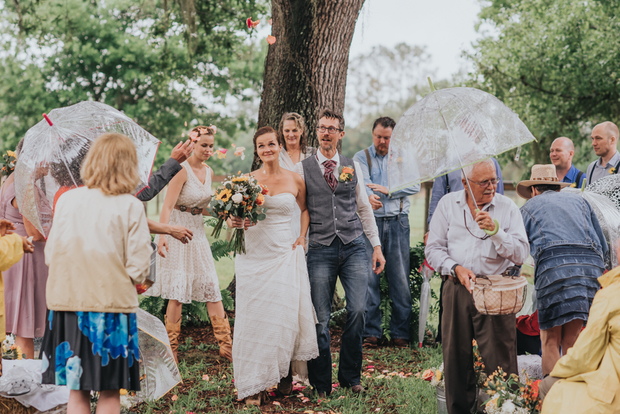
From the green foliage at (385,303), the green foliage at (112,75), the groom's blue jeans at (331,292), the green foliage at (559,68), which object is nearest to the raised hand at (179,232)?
the groom's blue jeans at (331,292)

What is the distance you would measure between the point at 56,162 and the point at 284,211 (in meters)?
1.81

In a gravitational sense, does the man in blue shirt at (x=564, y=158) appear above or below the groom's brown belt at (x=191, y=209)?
above

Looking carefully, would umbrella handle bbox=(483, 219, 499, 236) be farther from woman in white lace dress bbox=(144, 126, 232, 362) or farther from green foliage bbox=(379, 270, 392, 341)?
green foliage bbox=(379, 270, 392, 341)

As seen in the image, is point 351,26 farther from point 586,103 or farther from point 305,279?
point 586,103

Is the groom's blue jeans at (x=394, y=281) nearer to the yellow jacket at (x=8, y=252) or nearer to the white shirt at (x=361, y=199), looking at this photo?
the white shirt at (x=361, y=199)

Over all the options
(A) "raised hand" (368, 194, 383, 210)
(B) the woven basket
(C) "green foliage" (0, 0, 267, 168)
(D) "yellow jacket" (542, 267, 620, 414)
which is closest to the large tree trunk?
(A) "raised hand" (368, 194, 383, 210)

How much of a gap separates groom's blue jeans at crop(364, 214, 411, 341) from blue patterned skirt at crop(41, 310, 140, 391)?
12.2ft

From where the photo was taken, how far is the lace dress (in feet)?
18.1

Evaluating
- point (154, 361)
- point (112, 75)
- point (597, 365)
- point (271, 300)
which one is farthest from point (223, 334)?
point (112, 75)

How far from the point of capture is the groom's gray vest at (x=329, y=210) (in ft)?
16.1

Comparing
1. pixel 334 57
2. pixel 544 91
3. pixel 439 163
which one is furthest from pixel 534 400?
pixel 544 91

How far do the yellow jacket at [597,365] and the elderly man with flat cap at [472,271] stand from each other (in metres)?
0.83

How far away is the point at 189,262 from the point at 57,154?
2.08 m

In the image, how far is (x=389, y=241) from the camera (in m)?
6.61
